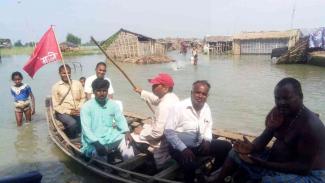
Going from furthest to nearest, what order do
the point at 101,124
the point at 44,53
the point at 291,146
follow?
the point at 44,53 → the point at 101,124 → the point at 291,146

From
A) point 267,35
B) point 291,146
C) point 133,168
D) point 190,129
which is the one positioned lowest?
point 133,168

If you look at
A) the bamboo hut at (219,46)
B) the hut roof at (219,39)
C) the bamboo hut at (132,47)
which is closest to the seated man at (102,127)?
the bamboo hut at (132,47)

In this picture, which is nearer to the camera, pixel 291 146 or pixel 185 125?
pixel 291 146

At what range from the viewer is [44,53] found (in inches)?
293

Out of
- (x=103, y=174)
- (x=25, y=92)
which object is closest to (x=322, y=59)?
(x=25, y=92)

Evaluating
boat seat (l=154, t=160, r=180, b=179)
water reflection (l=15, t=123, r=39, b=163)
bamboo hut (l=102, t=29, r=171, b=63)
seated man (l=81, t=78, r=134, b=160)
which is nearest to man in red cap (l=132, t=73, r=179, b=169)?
boat seat (l=154, t=160, r=180, b=179)

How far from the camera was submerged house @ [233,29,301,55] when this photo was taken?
3335cm

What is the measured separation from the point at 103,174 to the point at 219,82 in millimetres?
12482

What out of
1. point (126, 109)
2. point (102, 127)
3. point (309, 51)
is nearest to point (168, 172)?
point (102, 127)

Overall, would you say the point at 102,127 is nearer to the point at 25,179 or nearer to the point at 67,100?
the point at 25,179

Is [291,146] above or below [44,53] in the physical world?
below

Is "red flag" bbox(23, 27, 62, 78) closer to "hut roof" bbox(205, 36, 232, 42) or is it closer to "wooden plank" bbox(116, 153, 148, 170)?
"wooden plank" bbox(116, 153, 148, 170)

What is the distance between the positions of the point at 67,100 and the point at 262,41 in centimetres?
3331

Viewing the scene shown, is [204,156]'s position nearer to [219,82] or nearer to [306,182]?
[306,182]
